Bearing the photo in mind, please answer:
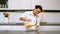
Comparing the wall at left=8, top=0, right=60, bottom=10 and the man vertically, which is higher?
the wall at left=8, top=0, right=60, bottom=10

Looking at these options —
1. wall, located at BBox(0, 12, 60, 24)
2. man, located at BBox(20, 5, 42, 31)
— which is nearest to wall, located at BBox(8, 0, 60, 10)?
wall, located at BBox(0, 12, 60, 24)

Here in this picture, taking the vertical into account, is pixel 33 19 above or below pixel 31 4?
below

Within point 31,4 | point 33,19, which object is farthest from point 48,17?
point 33,19

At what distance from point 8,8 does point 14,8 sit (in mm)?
137

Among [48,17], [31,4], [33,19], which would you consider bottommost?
[48,17]

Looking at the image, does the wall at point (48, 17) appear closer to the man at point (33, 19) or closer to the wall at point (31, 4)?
the wall at point (31, 4)

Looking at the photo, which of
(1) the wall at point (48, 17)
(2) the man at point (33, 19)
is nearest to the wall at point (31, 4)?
(1) the wall at point (48, 17)

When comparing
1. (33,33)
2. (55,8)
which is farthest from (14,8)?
(33,33)

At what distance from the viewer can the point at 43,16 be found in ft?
10.5

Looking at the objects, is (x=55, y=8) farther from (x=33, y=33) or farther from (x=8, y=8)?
(x=33, y=33)

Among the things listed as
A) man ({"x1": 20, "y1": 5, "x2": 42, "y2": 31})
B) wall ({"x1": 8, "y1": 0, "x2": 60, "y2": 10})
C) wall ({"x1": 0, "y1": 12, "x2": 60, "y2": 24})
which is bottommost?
wall ({"x1": 0, "y1": 12, "x2": 60, "y2": 24})

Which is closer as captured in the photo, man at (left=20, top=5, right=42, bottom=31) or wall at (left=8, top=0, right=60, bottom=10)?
man at (left=20, top=5, right=42, bottom=31)

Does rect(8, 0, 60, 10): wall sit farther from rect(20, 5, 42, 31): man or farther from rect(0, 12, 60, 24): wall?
rect(20, 5, 42, 31): man

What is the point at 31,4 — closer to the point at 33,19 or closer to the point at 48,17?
the point at 48,17
